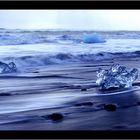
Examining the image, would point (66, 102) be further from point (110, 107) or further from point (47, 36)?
point (47, 36)

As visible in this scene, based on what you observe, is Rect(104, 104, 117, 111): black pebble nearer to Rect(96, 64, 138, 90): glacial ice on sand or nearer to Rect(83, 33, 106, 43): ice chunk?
Rect(96, 64, 138, 90): glacial ice on sand

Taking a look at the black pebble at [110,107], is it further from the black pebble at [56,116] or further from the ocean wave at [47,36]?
the ocean wave at [47,36]

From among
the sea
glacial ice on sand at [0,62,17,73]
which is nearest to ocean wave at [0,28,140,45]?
the sea

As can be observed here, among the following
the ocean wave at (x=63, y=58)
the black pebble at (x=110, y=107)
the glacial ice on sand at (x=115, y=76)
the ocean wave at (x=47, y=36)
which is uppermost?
the ocean wave at (x=47, y=36)

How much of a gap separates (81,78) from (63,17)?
0.41m

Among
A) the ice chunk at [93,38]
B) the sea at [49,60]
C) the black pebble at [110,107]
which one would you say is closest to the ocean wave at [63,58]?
the sea at [49,60]

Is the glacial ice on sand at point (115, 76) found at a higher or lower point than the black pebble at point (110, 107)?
higher

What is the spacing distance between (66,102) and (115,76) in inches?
13.8

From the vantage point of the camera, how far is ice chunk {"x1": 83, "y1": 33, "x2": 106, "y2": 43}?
10.4 ft

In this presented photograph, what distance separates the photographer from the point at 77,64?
327 cm

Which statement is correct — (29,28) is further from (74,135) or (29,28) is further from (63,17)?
(74,135)

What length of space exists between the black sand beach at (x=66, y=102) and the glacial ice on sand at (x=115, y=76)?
0.03 m

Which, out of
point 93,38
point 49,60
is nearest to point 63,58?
point 49,60

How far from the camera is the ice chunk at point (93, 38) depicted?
3.18 m
